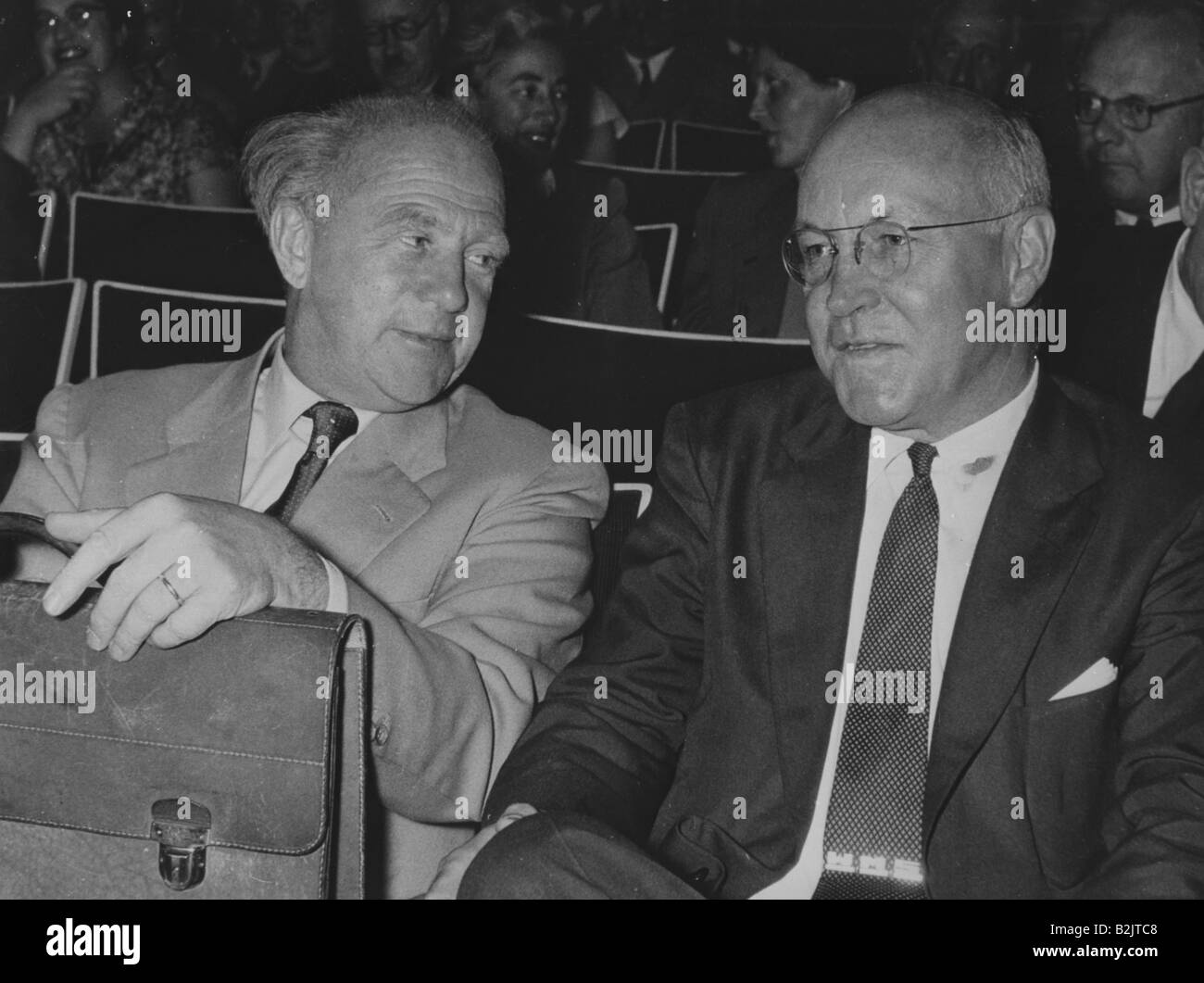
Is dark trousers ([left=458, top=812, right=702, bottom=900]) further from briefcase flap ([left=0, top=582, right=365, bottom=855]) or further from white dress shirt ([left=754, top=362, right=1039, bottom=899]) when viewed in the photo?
white dress shirt ([left=754, top=362, right=1039, bottom=899])

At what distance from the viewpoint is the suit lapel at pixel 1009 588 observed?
4.42ft

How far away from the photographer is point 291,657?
3.67ft

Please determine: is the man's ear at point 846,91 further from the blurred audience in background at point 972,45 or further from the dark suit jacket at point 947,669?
the dark suit jacket at point 947,669

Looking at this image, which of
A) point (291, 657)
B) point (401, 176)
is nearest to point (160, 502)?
point (291, 657)

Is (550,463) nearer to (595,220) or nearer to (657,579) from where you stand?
(657,579)

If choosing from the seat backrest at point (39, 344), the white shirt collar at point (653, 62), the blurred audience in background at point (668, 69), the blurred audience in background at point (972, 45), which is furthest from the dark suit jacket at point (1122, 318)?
the seat backrest at point (39, 344)

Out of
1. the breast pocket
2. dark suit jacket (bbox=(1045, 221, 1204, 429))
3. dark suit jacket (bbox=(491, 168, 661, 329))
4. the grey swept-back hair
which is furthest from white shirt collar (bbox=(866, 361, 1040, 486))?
dark suit jacket (bbox=(491, 168, 661, 329))

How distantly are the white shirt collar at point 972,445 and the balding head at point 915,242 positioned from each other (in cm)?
3

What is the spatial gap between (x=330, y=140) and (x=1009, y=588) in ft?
3.27

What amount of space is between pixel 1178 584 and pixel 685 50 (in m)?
1.68

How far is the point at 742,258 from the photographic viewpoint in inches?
103
